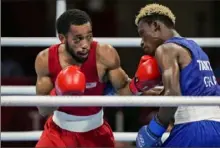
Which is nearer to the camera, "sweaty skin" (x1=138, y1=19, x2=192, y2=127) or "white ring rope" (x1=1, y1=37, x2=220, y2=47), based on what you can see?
"sweaty skin" (x1=138, y1=19, x2=192, y2=127)

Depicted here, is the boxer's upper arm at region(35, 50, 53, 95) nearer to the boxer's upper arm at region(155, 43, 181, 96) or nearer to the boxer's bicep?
the boxer's bicep

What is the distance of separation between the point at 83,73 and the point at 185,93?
0.45 m

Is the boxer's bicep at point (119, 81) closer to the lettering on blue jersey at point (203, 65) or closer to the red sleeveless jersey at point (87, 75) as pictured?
the red sleeveless jersey at point (87, 75)

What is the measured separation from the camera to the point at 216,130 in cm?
238

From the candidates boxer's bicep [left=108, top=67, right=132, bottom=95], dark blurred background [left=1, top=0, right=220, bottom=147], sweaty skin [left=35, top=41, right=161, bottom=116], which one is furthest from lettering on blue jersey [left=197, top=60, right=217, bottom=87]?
dark blurred background [left=1, top=0, right=220, bottom=147]

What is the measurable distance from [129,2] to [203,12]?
64 centimetres

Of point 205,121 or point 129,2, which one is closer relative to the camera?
point 205,121

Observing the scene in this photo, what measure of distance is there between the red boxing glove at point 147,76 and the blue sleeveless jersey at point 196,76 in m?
0.11

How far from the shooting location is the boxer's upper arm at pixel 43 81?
253 centimetres

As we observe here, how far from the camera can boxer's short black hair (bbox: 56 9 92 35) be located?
2.53 m

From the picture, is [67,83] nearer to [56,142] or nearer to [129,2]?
[56,142]

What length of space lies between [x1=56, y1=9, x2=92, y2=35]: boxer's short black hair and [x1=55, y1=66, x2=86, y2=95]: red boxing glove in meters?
0.39

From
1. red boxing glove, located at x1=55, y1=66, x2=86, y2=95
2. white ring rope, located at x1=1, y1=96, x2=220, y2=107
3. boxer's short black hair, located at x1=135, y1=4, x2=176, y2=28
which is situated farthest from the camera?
boxer's short black hair, located at x1=135, y1=4, x2=176, y2=28

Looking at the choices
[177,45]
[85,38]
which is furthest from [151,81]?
[85,38]
